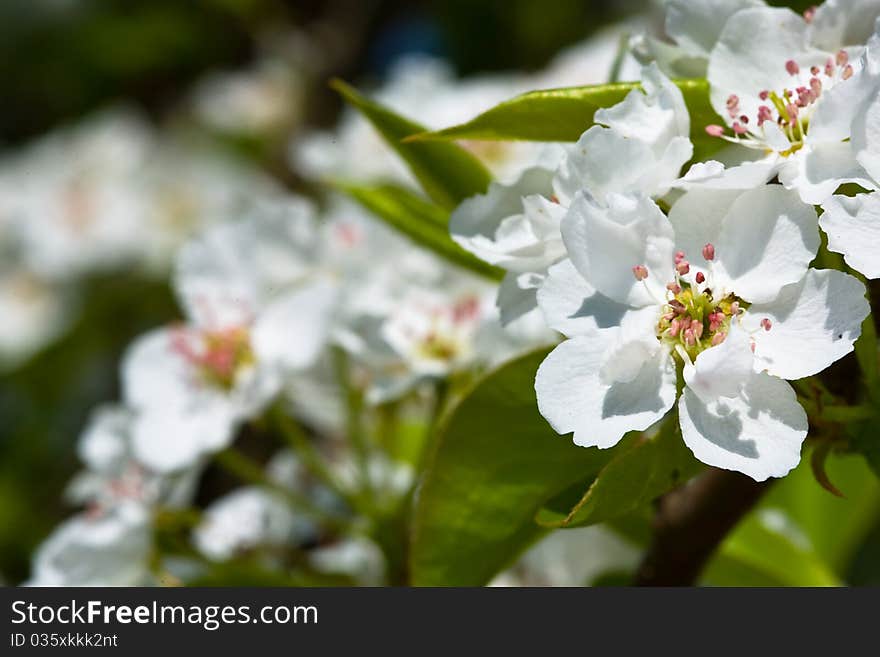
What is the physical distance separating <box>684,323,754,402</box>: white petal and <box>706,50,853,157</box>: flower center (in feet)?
0.40

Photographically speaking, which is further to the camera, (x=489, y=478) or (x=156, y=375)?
(x=156, y=375)

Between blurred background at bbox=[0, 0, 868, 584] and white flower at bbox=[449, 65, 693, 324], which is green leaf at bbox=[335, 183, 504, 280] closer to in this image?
white flower at bbox=[449, 65, 693, 324]

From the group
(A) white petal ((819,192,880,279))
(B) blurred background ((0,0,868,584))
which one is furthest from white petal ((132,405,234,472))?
(B) blurred background ((0,0,868,584))

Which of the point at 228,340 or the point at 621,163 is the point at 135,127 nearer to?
the point at 228,340

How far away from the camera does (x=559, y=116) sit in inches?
27.5

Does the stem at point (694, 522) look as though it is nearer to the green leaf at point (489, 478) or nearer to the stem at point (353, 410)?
the green leaf at point (489, 478)

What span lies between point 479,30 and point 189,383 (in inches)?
73.3

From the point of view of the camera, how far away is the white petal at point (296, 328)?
3.49ft

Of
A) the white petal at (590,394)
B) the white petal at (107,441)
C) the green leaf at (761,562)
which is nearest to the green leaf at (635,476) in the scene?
the white petal at (590,394)

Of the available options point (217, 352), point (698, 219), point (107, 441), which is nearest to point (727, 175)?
point (698, 219)

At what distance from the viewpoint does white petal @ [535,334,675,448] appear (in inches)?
24.6

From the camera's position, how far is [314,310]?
108 centimetres

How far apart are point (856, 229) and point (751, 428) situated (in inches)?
4.5

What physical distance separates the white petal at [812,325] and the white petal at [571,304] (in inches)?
3.3
